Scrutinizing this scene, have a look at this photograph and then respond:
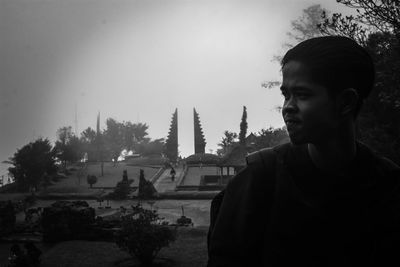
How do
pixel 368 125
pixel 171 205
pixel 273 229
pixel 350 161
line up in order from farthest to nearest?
pixel 171 205, pixel 368 125, pixel 350 161, pixel 273 229

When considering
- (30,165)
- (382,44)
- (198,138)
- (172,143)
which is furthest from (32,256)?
(198,138)

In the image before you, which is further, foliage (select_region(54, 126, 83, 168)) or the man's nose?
foliage (select_region(54, 126, 83, 168))

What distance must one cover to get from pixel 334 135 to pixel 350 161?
14cm

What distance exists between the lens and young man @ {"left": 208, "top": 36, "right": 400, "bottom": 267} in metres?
1.64

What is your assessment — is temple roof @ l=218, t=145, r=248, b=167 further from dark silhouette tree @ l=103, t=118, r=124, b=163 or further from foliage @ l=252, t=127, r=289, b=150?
dark silhouette tree @ l=103, t=118, r=124, b=163

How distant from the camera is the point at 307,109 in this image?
5.57 feet

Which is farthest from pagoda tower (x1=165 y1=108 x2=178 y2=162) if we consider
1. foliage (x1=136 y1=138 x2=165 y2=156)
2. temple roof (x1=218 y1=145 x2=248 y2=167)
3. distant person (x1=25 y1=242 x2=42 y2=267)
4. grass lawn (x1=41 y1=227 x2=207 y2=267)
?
distant person (x1=25 y1=242 x2=42 y2=267)

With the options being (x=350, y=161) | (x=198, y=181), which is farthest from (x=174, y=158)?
(x=350, y=161)

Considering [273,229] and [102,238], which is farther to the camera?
[102,238]

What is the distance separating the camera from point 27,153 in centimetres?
4047

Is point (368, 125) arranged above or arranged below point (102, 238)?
above

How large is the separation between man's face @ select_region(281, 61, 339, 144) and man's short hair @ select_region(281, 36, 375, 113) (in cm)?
3

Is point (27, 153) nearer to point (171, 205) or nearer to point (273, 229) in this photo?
point (171, 205)

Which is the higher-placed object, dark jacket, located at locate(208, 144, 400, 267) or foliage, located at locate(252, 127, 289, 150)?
foliage, located at locate(252, 127, 289, 150)
